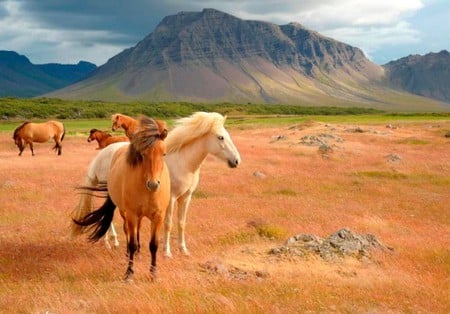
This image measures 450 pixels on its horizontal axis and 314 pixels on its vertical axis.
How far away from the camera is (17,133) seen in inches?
1574

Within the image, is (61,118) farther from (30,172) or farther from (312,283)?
(312,283)

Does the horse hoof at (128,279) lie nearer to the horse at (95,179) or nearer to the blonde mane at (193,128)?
the horse at (95,179)

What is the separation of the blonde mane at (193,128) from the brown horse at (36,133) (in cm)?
2986

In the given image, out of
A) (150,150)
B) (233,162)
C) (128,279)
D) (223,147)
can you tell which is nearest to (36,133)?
(223,147)

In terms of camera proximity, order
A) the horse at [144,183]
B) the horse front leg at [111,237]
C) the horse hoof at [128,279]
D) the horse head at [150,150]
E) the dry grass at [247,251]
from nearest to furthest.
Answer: the dry grass at [247,251]
the horse head at [150,150]
the horse at [144,183]
the horse hoof at [128,279]
the horse front leg at [111,237]

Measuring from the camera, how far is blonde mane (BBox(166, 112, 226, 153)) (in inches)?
488

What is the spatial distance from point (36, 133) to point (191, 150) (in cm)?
3220

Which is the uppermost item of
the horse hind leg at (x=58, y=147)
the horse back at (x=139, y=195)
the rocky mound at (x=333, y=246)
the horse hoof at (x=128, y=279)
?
the horse back at (x=139, y=195)

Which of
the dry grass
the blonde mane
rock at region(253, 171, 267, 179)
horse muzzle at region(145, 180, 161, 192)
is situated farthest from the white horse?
rock at region(253, 171, 267, 179)

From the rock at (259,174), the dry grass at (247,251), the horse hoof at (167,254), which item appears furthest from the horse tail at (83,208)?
the rock at (259,174)

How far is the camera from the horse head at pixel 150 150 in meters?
9.53

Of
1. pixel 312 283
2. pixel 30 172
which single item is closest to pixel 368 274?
pixel 312 283

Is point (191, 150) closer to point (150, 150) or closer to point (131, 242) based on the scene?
point (150, 150)

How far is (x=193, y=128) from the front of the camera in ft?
41.2
